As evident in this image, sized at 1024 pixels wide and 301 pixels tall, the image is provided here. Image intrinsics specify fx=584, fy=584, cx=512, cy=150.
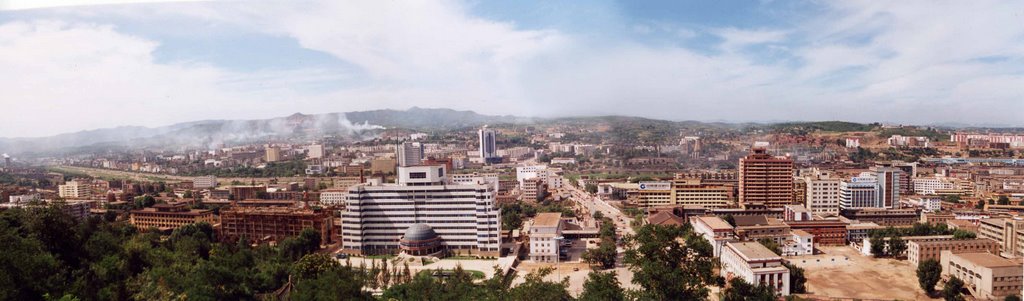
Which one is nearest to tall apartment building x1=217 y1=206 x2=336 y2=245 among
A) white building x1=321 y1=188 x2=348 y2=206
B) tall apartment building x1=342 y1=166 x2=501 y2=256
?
tall apartment building x1=342 y1=166 x2=501 y2=256

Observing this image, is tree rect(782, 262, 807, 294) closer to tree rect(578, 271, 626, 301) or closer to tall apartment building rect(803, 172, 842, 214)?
tree rect(578, 271, 626, 301)

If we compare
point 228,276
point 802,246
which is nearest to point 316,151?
point 802,246

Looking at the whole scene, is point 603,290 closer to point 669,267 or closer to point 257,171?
point 669,267

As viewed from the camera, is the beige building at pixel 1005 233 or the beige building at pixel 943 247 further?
the beige building at pixel 1005 233

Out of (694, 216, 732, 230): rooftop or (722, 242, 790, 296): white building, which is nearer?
(722, 242, 790, 296): white building

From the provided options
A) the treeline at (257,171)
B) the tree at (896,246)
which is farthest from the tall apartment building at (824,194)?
the treeline at (257,171)

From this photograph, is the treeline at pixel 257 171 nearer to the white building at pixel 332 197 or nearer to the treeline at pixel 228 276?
the white building at pixel 332 197
